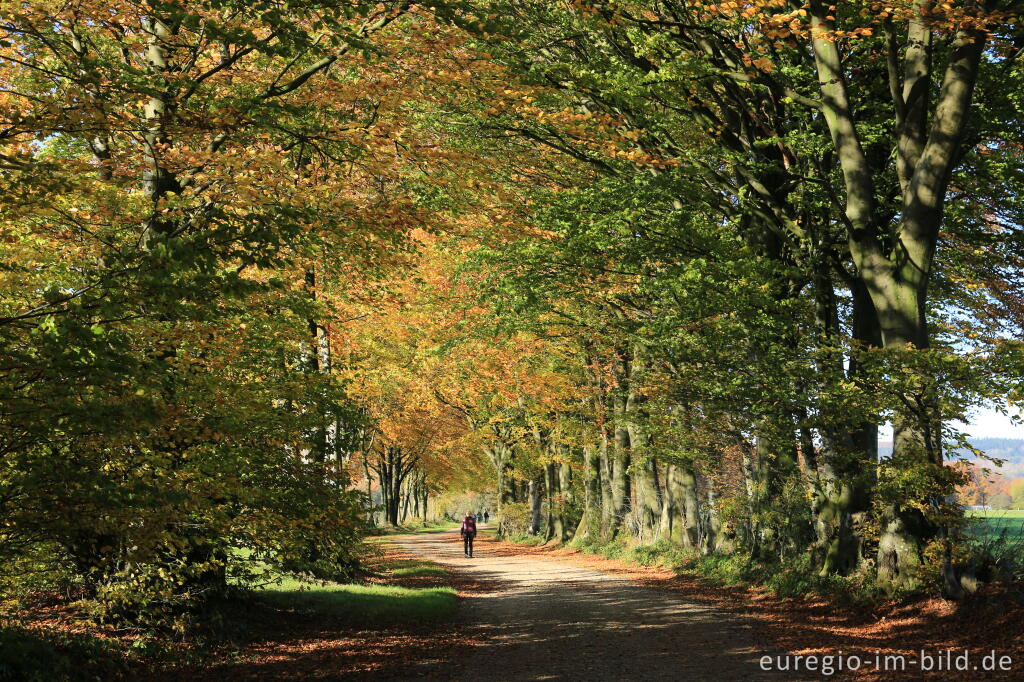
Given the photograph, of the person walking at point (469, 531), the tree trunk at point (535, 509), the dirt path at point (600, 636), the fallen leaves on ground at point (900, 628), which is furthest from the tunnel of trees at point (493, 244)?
the tree trunk at point (535, 509)

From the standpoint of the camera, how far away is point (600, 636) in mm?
12281

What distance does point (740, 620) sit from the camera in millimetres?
13570

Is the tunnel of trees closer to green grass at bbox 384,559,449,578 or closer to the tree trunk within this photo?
green grass at bbox 384,559,449,578

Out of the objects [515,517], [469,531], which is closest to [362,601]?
[469,531]

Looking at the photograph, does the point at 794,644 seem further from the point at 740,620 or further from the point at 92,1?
the point at 92,1

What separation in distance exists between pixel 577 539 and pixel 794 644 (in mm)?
25175

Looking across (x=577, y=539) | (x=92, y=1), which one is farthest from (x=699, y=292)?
(x=577, y=539)

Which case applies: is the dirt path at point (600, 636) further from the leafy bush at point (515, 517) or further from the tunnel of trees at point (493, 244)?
the leafy bush at point (515, 517)

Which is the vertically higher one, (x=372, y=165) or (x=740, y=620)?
(x=372, y=165)

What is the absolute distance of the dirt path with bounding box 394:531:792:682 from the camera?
31.9 feet

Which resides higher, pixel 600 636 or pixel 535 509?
pixel 600 636

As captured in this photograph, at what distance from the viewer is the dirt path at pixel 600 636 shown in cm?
973

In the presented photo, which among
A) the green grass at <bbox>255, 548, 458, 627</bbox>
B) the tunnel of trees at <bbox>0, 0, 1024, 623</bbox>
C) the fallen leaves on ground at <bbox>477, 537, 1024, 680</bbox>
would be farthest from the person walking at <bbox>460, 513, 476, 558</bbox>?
the fallen leaves on ground at <bbox>477, 537, 1024, 680</bbox>

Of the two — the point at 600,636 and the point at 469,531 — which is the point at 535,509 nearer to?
the point at 469,531
